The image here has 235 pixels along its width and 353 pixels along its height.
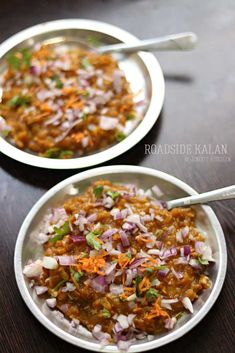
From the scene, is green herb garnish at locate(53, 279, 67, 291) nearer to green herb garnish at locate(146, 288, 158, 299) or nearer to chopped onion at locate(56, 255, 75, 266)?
chopped onion at locate(56, 255, 75, 266)

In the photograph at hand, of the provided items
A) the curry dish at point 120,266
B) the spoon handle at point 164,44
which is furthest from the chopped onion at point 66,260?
the spoon handle at point 164,44

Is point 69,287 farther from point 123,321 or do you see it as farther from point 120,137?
point 120,137

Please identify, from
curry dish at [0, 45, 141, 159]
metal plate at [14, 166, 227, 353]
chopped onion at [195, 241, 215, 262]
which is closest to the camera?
metal plate at [14, 166, 227, 353]

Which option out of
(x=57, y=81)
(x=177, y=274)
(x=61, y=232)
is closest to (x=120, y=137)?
(x=57, y=81)

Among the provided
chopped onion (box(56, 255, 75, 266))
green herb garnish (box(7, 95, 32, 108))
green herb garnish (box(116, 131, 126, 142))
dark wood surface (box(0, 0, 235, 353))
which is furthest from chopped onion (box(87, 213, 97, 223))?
green herb garnish (box(7, 95, 32, 108))

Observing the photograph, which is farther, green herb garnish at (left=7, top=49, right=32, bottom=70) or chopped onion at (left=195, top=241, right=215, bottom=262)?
green herb garnish at (left=7, top=49, right=32, bottom=70)

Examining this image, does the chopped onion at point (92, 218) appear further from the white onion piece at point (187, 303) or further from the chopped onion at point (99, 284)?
the white onion piece at point (187, 303)

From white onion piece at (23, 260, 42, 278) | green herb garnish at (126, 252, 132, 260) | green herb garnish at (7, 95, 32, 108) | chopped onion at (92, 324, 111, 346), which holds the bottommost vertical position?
chopped onion at (92, 324, 111, 346)
